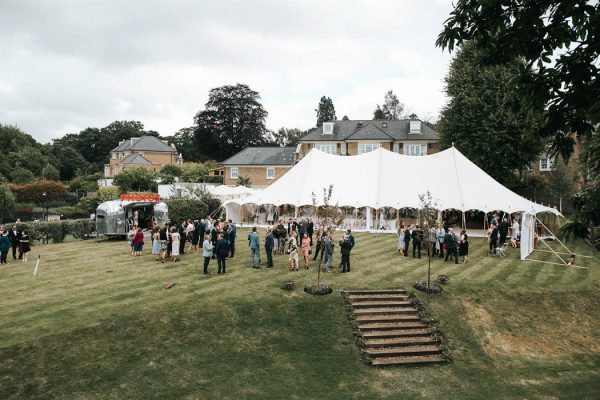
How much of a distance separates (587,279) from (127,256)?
1996 cm

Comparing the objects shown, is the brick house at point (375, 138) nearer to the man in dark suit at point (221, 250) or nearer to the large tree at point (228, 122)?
the large tree at point (228, 122)

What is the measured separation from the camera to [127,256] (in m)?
19.3

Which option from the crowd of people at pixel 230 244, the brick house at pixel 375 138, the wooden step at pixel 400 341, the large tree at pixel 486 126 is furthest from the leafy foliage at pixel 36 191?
the wooden step at pixel 400 341

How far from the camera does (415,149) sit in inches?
1823

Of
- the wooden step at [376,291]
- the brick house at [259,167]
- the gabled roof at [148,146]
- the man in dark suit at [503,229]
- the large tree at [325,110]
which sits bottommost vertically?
the wooden step at [376,291]

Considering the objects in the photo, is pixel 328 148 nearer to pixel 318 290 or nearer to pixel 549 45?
pixel 318 290

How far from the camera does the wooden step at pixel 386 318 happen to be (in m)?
13.3

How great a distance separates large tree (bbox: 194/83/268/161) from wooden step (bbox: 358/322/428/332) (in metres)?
53.2

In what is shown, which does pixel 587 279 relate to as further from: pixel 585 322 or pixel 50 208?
pixel 50 208

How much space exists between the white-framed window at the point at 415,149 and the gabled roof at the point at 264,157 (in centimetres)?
1307

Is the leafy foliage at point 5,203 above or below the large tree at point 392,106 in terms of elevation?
below

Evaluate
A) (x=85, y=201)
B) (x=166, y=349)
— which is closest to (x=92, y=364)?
(x=166, y=349)

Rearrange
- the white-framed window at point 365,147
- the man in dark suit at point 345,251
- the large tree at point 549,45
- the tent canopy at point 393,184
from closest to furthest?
the large tree at point 549,45 < the man in dark suit at point 345,251 < the tent canopy at point 393,184 < the white-framed window at point 365,147

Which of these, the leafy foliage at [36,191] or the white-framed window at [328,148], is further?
the white-framed window at [328,148]
